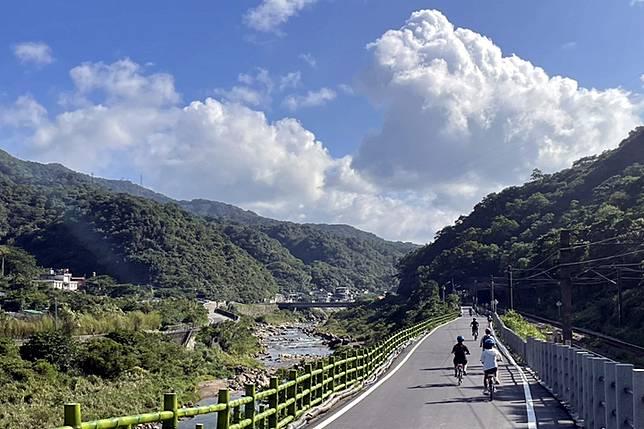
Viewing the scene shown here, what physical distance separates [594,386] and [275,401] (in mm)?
5259

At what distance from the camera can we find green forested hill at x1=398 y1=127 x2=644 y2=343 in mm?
57156

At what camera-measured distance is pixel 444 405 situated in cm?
1581

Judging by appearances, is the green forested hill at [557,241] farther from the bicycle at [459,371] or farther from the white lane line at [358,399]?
the bicycle at [459,371]

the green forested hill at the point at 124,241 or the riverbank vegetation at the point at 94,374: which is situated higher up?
the green forested hill at the point at 124,241

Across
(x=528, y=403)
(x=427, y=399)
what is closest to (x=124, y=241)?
(x=427, y=399)

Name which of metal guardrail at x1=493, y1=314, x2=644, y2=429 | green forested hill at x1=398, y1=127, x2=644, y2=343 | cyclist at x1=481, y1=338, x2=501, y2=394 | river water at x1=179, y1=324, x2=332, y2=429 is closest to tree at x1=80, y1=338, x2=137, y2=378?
river water at x1=179, y1=324, x2=332, y2=429

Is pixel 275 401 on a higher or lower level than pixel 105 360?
higher

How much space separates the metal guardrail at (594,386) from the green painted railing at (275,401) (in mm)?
5038

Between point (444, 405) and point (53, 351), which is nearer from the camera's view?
point (444, 405)

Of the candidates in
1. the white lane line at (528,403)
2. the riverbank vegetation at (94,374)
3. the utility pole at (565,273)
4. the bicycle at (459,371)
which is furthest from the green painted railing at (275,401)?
the riverbank vegetation at (94,374)

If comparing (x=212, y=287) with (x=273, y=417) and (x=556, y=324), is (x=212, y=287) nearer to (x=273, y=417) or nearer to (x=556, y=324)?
(x=556, y=324)

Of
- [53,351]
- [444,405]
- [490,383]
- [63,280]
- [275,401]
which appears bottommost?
[53,351]

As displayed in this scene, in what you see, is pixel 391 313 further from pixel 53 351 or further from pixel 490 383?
pixel 490 383

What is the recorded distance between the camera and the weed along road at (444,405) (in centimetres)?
1311
